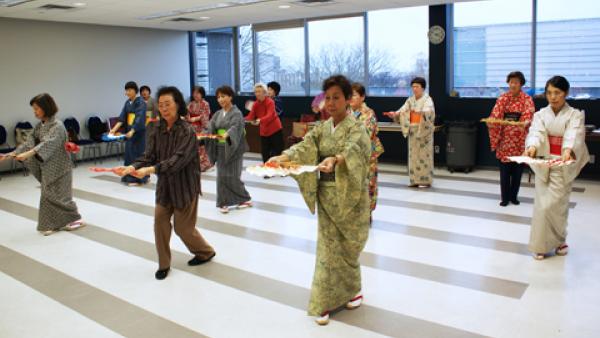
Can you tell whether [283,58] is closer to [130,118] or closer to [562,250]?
[130,118]

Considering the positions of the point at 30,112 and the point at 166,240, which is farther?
the point at 30,112

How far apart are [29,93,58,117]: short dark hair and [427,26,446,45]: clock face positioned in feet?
20.4

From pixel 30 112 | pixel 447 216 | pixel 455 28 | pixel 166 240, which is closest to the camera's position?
pixel 166 240

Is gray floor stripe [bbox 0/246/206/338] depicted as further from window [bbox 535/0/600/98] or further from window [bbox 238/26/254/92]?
window [bbox 238/26/254/92]

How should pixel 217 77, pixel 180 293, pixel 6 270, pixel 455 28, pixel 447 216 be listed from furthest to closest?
pixel 217 77 → pixel 455 28 → pixel 447 216 → pixel 6 270 → pixel 180 293

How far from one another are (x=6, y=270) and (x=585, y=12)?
825cm

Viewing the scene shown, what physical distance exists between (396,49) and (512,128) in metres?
4.09

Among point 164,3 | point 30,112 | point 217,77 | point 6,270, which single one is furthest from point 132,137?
point 217,77

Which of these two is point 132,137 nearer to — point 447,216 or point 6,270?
point 6,270

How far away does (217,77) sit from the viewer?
13.4 m

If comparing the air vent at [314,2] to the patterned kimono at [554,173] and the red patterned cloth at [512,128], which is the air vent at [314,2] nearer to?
the red patterned cloth at [512,128]

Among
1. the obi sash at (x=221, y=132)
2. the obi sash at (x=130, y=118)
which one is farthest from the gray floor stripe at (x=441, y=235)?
the obi sash at (x=130, y=118)

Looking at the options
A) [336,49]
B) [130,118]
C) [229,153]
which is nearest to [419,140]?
[229,153]

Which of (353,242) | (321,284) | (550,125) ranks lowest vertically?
(321,284)
